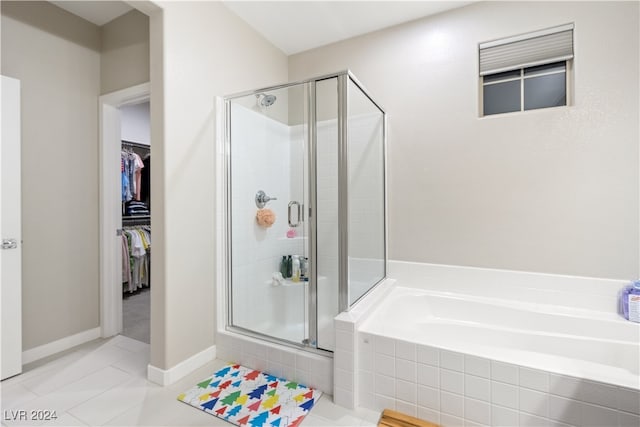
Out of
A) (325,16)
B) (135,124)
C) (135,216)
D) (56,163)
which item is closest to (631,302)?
(325,16)

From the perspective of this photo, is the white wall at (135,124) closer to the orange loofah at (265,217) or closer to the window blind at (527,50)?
the orange loofah at (265,217)

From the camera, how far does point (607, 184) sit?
2.02m

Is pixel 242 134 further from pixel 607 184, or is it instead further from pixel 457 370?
pixel 607 184

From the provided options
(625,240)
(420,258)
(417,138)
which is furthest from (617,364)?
(417,138)

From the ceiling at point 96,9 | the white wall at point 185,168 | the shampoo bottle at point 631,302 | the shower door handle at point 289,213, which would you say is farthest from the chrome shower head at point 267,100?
the shampoo bottle at point 631,302

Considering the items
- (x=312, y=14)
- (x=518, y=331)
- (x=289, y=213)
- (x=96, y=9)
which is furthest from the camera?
(x=312, y=14)

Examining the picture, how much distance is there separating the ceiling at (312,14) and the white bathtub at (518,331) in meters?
2.25

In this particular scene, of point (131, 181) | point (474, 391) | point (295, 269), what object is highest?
point (131, 181)

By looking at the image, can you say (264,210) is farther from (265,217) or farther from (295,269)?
(295,269)

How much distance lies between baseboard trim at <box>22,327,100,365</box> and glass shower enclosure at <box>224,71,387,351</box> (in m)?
1.23

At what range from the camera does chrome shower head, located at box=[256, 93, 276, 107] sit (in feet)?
7.28

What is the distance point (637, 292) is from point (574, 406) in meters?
1.07

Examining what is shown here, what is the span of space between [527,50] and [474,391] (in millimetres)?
2324

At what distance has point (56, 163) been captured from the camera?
2.34 meters
